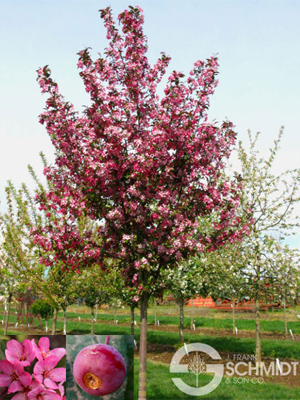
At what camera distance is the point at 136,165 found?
306 inches

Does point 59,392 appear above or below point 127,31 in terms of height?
below

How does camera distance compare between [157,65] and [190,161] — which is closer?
[190,161]

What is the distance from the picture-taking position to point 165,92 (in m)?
8.69

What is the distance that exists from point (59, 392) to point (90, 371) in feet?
1.62

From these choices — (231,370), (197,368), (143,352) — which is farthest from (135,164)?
(231,370)

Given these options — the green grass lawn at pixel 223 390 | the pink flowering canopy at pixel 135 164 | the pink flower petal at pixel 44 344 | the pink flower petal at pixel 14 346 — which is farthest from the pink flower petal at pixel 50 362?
the green grass lawn at pixel 223 390

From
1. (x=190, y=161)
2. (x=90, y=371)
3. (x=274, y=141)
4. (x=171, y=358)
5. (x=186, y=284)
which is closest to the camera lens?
(x=90, y=371)

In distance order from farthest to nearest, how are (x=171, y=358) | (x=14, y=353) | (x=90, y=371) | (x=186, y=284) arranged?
(x=186, y=284) < (x=171, y=358) < (x=90, y=371) < (x=14, y=353)

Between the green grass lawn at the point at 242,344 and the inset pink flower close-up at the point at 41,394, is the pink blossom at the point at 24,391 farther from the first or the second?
the green grass lawn at the point at 242,344

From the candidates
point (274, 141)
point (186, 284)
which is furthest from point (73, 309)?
point (274, 141)

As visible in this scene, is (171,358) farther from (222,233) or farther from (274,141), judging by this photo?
(222,233)

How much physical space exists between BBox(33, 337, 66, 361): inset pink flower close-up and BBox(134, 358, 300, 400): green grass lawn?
7602 mm

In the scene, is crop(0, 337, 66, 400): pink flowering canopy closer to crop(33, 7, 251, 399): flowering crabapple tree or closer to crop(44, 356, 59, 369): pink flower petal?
crop(44, 356, 59, 369): pink flower petal

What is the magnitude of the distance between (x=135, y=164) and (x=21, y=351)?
4.16 metres
